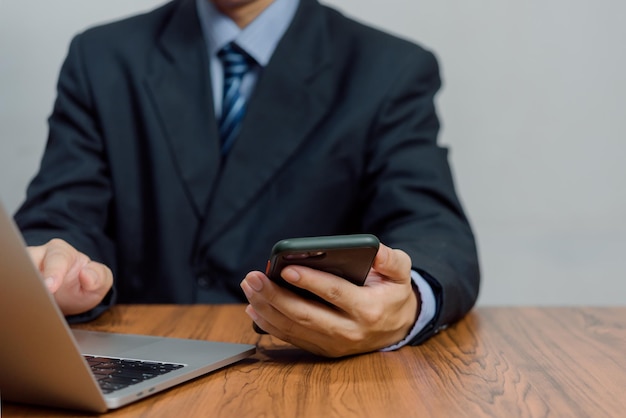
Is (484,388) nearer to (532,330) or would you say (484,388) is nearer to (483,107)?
(532,330)

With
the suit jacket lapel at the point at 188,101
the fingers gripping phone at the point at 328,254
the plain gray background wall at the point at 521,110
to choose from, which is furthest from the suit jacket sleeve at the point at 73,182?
the fingers gripping phone at the point at 328,254

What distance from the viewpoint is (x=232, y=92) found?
1.53m

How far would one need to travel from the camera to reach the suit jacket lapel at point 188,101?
1464 millimetres

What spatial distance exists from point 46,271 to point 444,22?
3.66ft

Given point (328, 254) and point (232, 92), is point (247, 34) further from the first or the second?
point (328, 254)

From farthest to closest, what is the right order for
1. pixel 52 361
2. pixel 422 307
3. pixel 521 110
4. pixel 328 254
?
pixel 521 110 < pixel 422 307 < pixel 328 254 < pixel 52 361

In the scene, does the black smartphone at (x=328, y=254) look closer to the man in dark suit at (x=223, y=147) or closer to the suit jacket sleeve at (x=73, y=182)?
the man in dark suit at (x=223, y=147)

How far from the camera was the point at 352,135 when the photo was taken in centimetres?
145

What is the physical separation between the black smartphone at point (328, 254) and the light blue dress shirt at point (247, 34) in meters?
0.75

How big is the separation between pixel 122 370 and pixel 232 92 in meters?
0.81

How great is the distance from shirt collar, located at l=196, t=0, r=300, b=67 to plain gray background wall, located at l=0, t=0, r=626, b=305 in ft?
0.99

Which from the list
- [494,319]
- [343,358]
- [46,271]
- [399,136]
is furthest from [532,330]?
[46,271]

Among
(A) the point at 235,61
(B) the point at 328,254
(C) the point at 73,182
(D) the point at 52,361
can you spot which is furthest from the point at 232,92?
(D) the point at 52,361

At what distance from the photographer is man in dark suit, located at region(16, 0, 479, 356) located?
1425 mm
